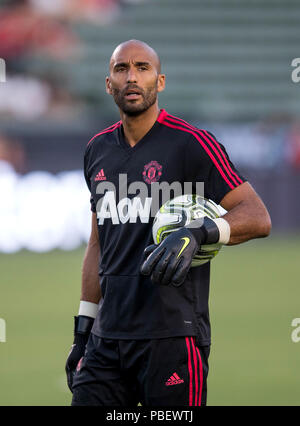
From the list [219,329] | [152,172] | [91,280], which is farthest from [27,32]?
[152,172]

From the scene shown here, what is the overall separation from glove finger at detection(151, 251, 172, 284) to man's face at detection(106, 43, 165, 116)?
81 cm

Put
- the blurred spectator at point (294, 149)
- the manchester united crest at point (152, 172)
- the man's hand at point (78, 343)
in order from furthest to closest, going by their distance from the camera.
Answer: the blurred spectator at point (294, 149), the man's hand at point (78, 343), the manchester united crest at point (152, 172)

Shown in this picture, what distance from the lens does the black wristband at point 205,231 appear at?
3385mm

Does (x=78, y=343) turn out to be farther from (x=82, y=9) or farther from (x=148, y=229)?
(x=82, y=9)

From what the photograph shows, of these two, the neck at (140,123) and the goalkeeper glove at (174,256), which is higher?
the neck at (140,123)

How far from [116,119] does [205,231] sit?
54.4 ft

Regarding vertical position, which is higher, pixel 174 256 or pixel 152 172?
pixel 152 172

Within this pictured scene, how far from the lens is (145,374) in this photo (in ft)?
11.6

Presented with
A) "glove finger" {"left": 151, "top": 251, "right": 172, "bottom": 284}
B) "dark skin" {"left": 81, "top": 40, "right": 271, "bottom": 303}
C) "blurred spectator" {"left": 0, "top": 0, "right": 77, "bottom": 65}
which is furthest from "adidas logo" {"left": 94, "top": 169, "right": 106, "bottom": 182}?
"blurred spectator" {"left": 0, "top": 0, "right": 77, "bottom": 65}

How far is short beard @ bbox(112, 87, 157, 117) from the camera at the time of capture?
377cm

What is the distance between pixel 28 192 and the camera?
15.9m

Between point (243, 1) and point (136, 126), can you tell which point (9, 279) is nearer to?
point (136, 126)

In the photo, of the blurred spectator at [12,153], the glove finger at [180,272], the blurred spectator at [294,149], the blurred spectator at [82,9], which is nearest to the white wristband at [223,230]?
the glove finger at [180,272]

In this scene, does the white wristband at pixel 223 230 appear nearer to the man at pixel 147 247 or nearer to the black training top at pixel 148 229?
the man at pixel 147 247
